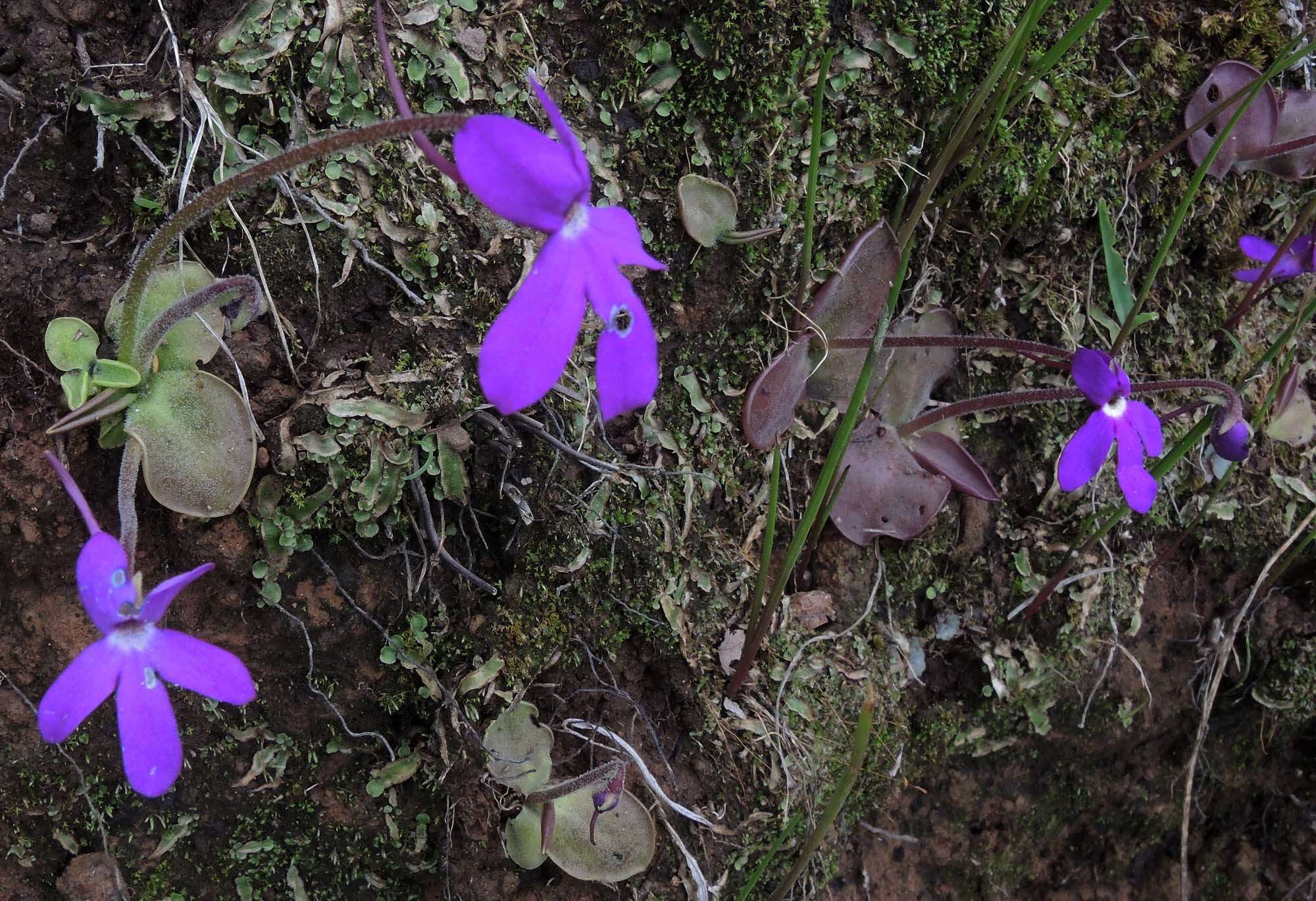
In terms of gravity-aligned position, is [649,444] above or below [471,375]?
below

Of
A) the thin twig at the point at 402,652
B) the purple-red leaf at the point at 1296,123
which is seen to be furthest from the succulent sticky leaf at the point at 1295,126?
the thin twig at the point at 402,652

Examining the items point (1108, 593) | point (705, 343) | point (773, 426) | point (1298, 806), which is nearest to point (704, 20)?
point (705, 343)

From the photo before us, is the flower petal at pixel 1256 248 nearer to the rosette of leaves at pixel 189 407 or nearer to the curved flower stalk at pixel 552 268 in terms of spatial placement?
the curved flower stalk at pixel 552 268

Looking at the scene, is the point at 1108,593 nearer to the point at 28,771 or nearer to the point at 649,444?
the point at 649,444

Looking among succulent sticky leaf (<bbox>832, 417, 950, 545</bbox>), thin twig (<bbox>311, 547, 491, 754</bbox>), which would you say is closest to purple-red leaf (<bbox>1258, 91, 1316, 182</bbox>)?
succulent sticky leaf (<bbox>832, 417, 950, 545</bbox>)

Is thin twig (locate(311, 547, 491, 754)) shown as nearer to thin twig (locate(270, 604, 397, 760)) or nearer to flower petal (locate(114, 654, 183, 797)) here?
thin twig (locate(270, 604, 397, 760))

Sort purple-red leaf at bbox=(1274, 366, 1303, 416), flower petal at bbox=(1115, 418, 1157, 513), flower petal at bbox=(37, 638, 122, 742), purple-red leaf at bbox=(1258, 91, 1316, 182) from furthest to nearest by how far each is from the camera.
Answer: purple-red leaf at bbox=(1258, 91, 1316, 182) < purple-red leaf at bbox=(1274, 366, 1303, 416) < flower petal at bbox=(1115, 418, 1157, 513) < flower petal at bbox=(37, 638, 122, 742)

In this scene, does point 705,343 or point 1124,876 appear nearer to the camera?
point 705,343
